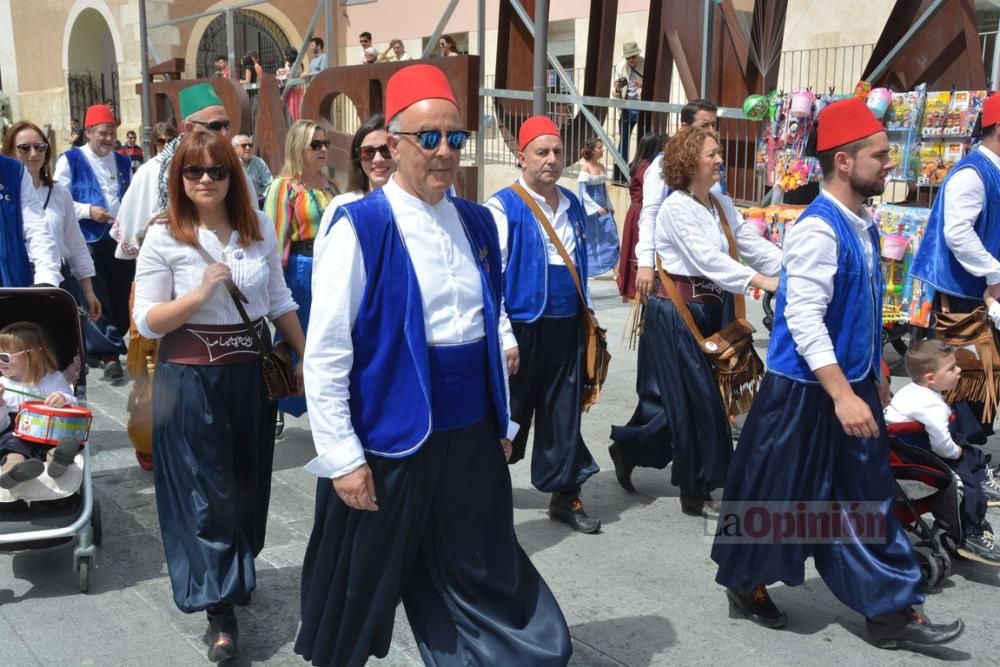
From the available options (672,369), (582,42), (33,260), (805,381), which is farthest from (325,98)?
(805,381)

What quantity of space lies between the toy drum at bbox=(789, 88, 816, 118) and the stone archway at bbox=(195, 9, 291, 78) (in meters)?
21.6

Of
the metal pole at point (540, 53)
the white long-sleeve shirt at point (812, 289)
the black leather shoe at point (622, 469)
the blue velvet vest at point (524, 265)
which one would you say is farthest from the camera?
the metal pole at point (540, 53)

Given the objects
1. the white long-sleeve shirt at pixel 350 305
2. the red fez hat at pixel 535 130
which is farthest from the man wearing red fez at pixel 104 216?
the white long-sleeve shirt at pixel 350 305

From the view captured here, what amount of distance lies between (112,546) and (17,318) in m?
1.11

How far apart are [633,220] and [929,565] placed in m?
5.10

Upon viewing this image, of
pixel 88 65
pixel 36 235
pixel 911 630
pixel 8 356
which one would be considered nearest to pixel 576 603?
pixel 911 630

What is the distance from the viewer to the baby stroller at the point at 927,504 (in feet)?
13.8

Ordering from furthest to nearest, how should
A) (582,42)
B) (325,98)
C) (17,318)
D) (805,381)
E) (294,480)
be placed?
(582,42), (325,98), (294,480), (17,318), (805,381)

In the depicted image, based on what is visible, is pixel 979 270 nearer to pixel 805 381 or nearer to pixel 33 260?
pixel 805 381

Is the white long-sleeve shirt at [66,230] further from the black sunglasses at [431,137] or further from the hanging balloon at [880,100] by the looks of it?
the hanging balloon at [880,100]

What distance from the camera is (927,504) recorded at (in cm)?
438

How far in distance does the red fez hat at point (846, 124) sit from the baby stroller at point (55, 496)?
3.16 metres

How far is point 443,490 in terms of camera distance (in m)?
2.94

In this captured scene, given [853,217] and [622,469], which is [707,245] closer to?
[853,217]
